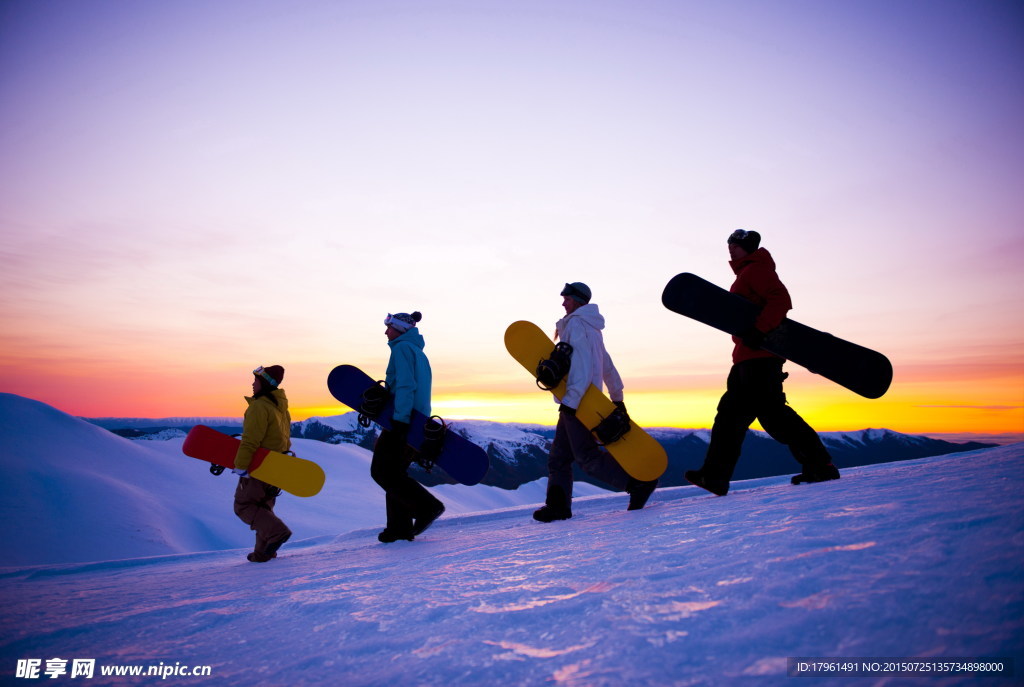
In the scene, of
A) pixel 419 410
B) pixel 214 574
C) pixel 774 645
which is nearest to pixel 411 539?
pixel 419 410

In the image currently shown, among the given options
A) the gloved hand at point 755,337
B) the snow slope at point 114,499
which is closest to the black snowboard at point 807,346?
the gloved hand at point 755,337

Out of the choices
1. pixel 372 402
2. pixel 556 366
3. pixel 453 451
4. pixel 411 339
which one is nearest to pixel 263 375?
pixel 372 402

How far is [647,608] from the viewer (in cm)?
177

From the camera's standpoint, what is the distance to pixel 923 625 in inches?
54.8

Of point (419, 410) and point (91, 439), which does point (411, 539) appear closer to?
point (419, 410)

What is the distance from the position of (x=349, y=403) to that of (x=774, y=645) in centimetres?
503

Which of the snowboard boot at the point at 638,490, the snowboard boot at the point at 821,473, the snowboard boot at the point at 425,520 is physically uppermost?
the snowboard boot at the point at 821,473

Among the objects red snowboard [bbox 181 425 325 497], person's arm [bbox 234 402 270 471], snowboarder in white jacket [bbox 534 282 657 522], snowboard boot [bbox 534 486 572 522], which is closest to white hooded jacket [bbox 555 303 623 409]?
snowboarder in white jacket [bbox 534 282 657 522]

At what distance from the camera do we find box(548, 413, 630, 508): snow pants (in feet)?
15.0

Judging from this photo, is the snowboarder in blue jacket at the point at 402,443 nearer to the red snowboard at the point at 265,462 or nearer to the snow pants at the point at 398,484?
the snow pants at the point at 398,484

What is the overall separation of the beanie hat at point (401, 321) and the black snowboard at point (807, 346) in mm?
2557

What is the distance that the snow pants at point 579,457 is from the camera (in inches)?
180

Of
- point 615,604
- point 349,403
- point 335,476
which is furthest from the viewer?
point 335,476

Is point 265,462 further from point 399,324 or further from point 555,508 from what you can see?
point 555,508
